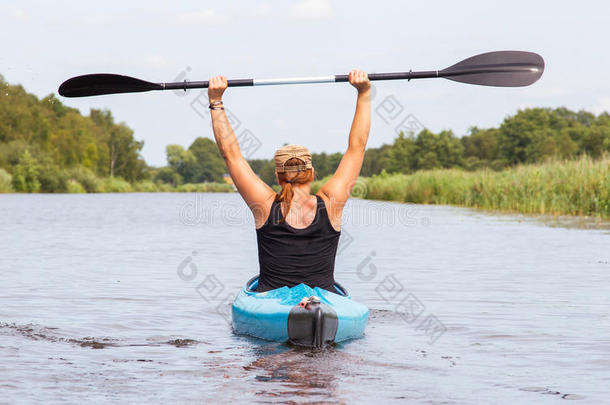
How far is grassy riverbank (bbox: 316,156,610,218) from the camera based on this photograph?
2235cm

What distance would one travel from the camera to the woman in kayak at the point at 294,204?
19.8 ft

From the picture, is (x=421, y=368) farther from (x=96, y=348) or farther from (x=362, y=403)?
(x=96, y=348)

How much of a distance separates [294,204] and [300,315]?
83 centimetres

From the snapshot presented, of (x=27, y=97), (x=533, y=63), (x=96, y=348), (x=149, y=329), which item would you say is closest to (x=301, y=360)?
(x=96, y=348)

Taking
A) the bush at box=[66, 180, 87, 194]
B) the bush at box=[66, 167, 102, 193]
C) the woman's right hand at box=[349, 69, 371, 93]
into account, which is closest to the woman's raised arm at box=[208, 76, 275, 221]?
the woman's right hand at box=[349, 69, 371, 93]

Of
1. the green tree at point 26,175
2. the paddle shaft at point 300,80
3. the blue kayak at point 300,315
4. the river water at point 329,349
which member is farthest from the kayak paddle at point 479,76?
the green tree at point 26,175

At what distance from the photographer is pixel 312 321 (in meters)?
5.82

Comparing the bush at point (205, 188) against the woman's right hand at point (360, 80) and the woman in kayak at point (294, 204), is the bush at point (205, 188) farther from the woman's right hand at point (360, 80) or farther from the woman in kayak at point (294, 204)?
the woman in kayak at point (294, 204)

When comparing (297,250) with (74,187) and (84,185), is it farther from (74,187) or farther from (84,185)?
(84,185)

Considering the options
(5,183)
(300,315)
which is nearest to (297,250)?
(300,315)

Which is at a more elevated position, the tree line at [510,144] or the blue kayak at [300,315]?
the tree line at [510,144]

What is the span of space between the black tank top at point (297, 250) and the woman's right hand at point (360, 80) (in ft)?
3.57

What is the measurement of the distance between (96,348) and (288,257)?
5.87ft

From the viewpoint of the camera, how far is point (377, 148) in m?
106
